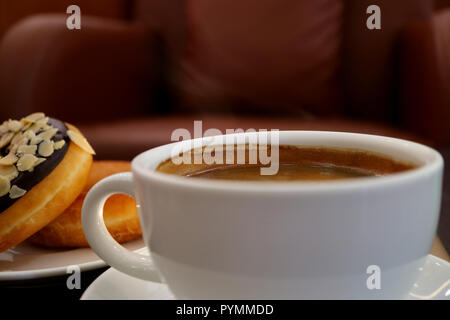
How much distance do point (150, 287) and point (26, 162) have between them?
21 centimetres

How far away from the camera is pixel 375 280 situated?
292mm

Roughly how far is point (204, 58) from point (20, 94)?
21.2 inches

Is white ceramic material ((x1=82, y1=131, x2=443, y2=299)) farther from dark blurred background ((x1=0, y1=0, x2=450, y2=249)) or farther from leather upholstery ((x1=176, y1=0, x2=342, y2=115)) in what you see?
leather upholstery ((x1=176, y1=0, x2=342, y2=115))

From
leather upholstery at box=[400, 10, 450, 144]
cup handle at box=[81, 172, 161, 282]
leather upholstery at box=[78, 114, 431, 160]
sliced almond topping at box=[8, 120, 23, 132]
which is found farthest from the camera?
leather upholstery at box=[400, 10, 450, 144]

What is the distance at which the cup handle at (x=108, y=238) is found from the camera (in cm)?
36

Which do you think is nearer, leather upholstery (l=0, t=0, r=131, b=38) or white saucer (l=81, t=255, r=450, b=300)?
white saucer (l=81, t=255, r=450, b=300)

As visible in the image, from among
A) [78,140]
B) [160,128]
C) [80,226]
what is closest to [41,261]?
[80,226]

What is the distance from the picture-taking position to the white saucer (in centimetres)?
36

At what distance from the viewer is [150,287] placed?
39 centimetres

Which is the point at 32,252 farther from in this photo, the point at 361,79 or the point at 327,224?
the point at 361,79

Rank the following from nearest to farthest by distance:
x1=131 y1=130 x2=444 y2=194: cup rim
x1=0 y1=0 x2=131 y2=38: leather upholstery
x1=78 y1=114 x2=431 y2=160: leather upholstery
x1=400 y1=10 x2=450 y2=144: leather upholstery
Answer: x1=131 y1=130 x2=444 y2=194: cup rim
x1=78 y1=114 x2=431 y2=160: leather upholstery
x1=400 y1=10 x2=450 y2=144: leather upholstery
x1=0 y1=0 x2=131 y2=38: leather upholstery

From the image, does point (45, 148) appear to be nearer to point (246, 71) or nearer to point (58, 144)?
point (58, 144)

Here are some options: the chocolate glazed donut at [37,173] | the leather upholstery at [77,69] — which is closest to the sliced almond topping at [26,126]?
the chocolate glazed donut at [37,173]

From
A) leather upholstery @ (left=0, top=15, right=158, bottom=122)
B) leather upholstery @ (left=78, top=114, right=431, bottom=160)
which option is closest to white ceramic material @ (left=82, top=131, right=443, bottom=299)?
leather upholstery @ (left=78, top=114, right=431, bottom=160)
